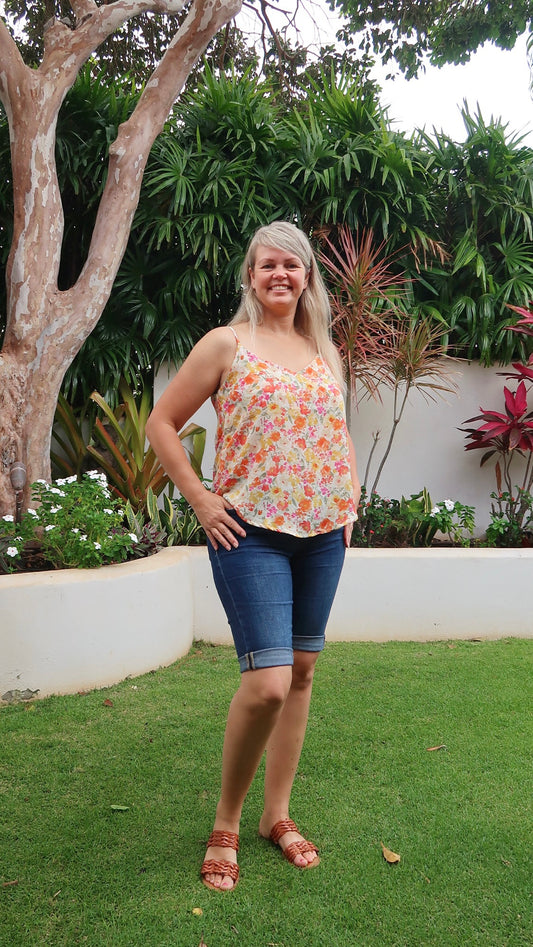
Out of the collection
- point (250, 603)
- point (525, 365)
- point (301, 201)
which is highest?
point (301, 201)

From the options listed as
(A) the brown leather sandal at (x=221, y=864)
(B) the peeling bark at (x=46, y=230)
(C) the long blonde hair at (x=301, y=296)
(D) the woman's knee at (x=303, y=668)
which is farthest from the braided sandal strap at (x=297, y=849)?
(B) the peeling bark at (x=46, y=230)

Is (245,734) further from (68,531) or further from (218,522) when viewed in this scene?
(68,531)

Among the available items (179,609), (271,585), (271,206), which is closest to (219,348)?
(271,585)

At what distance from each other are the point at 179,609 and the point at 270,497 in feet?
6.92

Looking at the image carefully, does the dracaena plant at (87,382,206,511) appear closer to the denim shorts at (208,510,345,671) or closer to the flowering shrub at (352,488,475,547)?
the flowering shrub at (352,488,475,547)

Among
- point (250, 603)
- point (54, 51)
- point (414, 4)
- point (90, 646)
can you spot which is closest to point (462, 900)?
point (250, 603)

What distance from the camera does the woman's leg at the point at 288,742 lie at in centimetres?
208

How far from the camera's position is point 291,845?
2.08 meters

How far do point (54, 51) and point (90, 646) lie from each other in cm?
342

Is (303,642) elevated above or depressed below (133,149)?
below

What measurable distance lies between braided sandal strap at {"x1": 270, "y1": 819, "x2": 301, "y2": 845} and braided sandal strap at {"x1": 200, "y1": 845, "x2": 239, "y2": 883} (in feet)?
0.58

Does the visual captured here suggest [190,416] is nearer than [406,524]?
Yes

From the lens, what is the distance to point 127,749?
2812 millimetres

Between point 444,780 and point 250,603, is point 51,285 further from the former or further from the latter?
point 444,780
